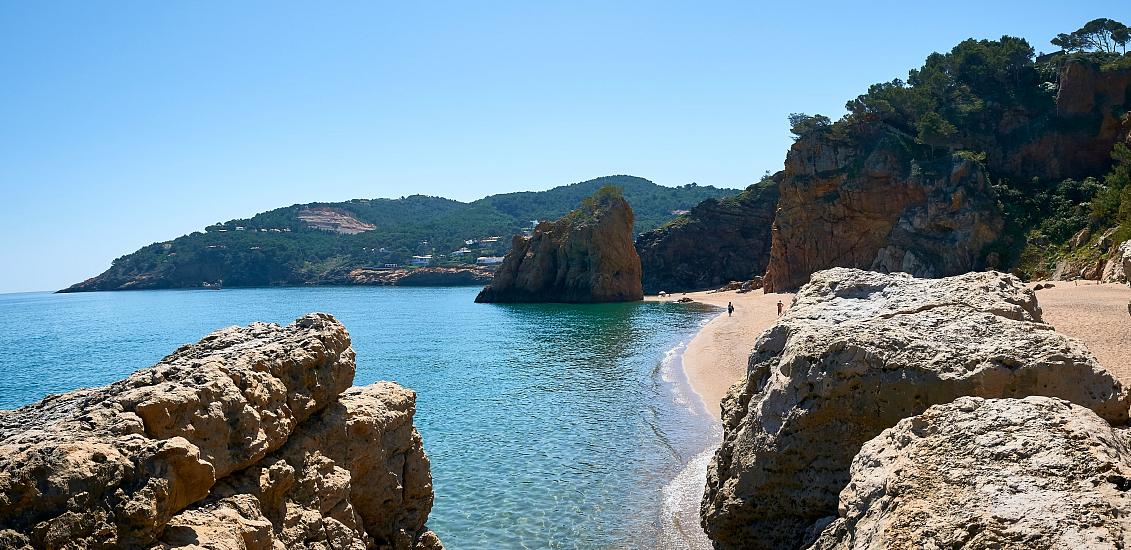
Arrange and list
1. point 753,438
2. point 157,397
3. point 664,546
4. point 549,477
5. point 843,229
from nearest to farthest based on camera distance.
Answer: point 157,397
point 753,438
point 664,546
point 549,477
point 843,229

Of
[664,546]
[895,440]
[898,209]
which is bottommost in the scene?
[664,546]

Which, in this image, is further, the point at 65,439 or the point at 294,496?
the point at 294,496

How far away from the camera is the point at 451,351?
1578 inches

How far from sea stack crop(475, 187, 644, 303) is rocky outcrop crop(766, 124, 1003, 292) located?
1580cm

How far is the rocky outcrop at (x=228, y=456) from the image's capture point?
4.74 m

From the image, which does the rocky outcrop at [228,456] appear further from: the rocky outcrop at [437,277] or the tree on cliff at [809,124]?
the rocky outcrop at [437,277]

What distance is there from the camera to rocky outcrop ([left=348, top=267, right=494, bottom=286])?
144 metres

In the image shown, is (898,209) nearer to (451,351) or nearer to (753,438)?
(451,351)

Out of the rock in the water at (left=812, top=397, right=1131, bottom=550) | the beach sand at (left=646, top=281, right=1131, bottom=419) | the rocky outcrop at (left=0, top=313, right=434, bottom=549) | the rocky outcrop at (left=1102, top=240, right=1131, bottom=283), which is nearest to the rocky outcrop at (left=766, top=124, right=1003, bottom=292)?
the beach sand at (left=646, top=281, right=1131, bottom=419)

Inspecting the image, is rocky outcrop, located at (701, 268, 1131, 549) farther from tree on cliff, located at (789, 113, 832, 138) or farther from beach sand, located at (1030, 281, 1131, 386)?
tree on cliff, located at (789, 113, 832, 138)

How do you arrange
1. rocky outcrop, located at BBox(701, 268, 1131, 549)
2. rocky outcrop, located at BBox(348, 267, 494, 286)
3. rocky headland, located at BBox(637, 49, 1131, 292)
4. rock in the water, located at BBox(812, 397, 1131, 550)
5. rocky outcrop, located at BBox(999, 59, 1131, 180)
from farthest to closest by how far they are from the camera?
1. rocky outcrop, located at BBox(348, 267, 494, 286)
2. rocky outcrop, located at BBox(999, 59, 1131, 180)
3. rocky headland, located at BBox(637, 49, 1131, 292)
4. rocky outcrop, located at BBox(701, 268, 1131, 549)
5. rock in the water, located at BBox(812, 397, 1131, 550)

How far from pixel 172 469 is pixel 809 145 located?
64.0m

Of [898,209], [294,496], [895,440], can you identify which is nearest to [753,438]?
[895,440]

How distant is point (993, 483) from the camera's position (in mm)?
4227
